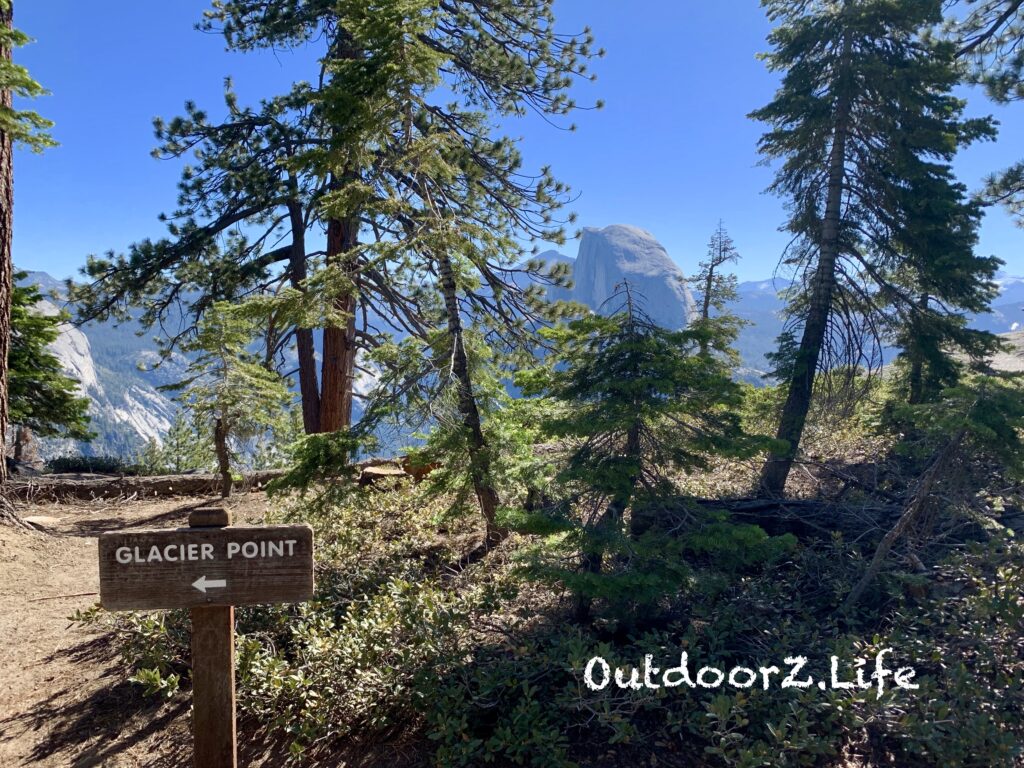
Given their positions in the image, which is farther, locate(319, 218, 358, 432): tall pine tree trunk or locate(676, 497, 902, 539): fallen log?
locate(319, 218, 358, 432): tall pine tree trunk

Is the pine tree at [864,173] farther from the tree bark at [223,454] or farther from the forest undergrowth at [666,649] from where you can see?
the tree bark at [223,454]

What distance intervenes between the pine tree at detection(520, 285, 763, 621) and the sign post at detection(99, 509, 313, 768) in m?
1.93

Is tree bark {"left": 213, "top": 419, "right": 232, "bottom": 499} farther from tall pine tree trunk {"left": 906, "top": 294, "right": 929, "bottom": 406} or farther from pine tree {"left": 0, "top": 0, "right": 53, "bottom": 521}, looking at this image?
tall pine tree trunk {"left": 906, "top": 294, "right": 929, "bottom": 406}

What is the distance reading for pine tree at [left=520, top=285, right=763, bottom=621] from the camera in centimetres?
438

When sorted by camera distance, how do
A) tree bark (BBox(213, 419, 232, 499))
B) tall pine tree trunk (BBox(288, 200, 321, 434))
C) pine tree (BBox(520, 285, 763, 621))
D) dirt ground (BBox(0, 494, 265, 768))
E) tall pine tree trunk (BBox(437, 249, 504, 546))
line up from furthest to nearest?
tall pine tree trunk (BBox(288, 200, 321, 434))
tree bark (BBox(213, 419, 232, 499))
tall pine tree trunk (BBox(437, 249, 504, 546))
pine tree (BBox(520, 285, 763, 621))
dirt ground (BBox(0, 494, 265, 768))

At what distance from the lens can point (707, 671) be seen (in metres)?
4.15

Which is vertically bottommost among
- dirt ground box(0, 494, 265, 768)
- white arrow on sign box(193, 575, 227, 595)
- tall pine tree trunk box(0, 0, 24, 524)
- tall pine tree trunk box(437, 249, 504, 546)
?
dirt ground box(0, 494, 265, 768)

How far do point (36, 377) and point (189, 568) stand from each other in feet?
36.0

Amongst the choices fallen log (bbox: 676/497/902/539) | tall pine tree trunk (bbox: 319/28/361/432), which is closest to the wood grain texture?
fallen log (bbox: 676/497/902/539)

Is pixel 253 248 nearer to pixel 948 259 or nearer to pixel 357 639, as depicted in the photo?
pixel 357 639

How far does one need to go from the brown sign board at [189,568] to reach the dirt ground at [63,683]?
5.69 ft

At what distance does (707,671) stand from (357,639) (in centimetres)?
268

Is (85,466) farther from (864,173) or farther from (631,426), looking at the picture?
(864,173)

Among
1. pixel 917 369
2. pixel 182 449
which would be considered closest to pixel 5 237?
pixel 182 449
